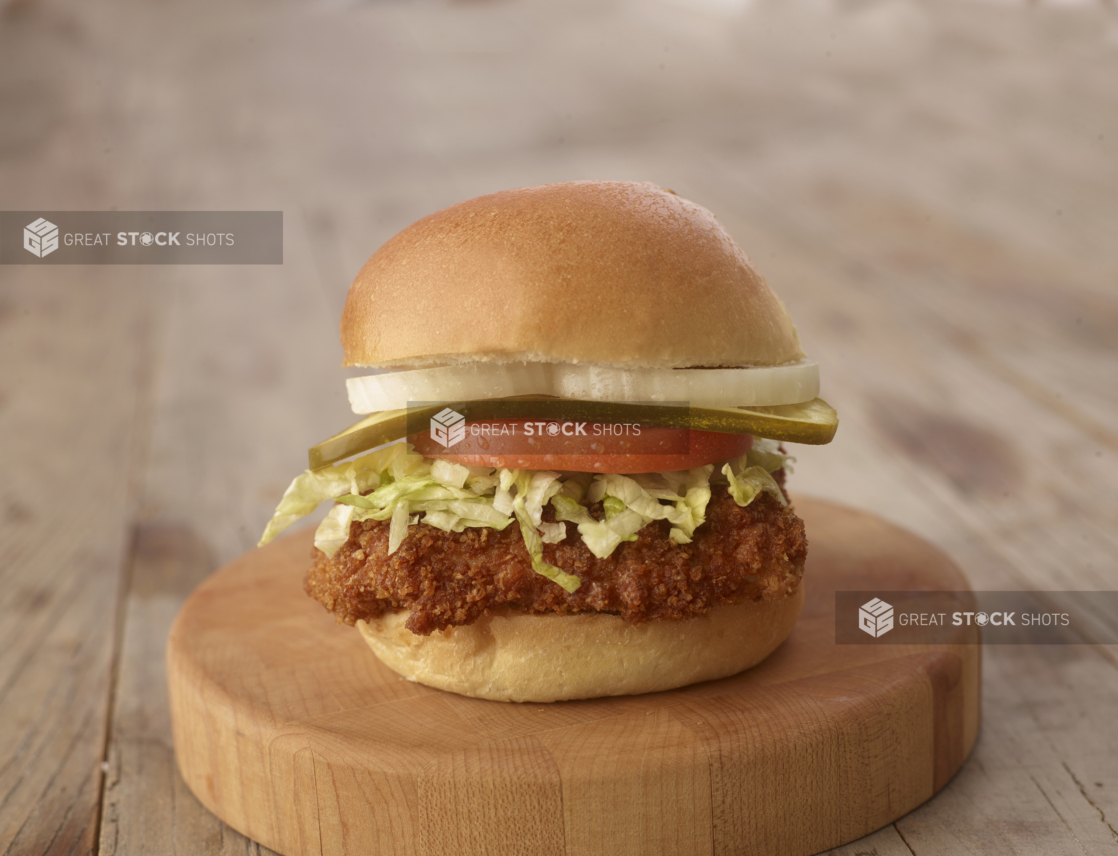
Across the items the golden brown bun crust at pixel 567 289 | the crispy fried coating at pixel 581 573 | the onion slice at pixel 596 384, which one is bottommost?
the crispy fried coating at pixel 581 573

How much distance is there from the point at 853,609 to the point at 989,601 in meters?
1.01

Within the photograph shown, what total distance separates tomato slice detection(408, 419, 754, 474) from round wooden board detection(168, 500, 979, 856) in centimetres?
59

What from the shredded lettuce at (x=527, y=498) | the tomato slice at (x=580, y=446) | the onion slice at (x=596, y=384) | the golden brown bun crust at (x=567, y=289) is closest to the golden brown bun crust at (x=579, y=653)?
the shredded lettuce at (x=527, y=498)

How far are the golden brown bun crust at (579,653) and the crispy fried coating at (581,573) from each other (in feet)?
0.17

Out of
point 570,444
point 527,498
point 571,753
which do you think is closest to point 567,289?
point 570,444

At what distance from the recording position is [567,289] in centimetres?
239

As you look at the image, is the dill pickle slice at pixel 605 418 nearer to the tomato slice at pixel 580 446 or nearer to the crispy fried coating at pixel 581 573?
the tomato slice at pixel 580 446

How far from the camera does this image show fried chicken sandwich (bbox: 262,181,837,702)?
2.43 metres

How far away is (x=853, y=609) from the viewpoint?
304 cm

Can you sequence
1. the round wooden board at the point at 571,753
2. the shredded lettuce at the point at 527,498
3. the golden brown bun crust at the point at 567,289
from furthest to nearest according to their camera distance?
the shredded lettuce at the point at 527,498 → the golden brown bun crust at the point at 567,289 → the round wooden board at the point at 571,753

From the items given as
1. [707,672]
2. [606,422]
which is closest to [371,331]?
[606,422]

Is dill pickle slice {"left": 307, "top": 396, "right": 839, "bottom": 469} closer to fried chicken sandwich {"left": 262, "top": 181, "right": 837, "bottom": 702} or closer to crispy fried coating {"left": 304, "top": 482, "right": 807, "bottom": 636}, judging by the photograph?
fried chicken sandwich {"left": 262, "top": 181, "right": 837, "bottom": 702}

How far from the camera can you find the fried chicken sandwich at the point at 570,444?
243 cm

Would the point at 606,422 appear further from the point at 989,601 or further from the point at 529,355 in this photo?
the point at 989,601
